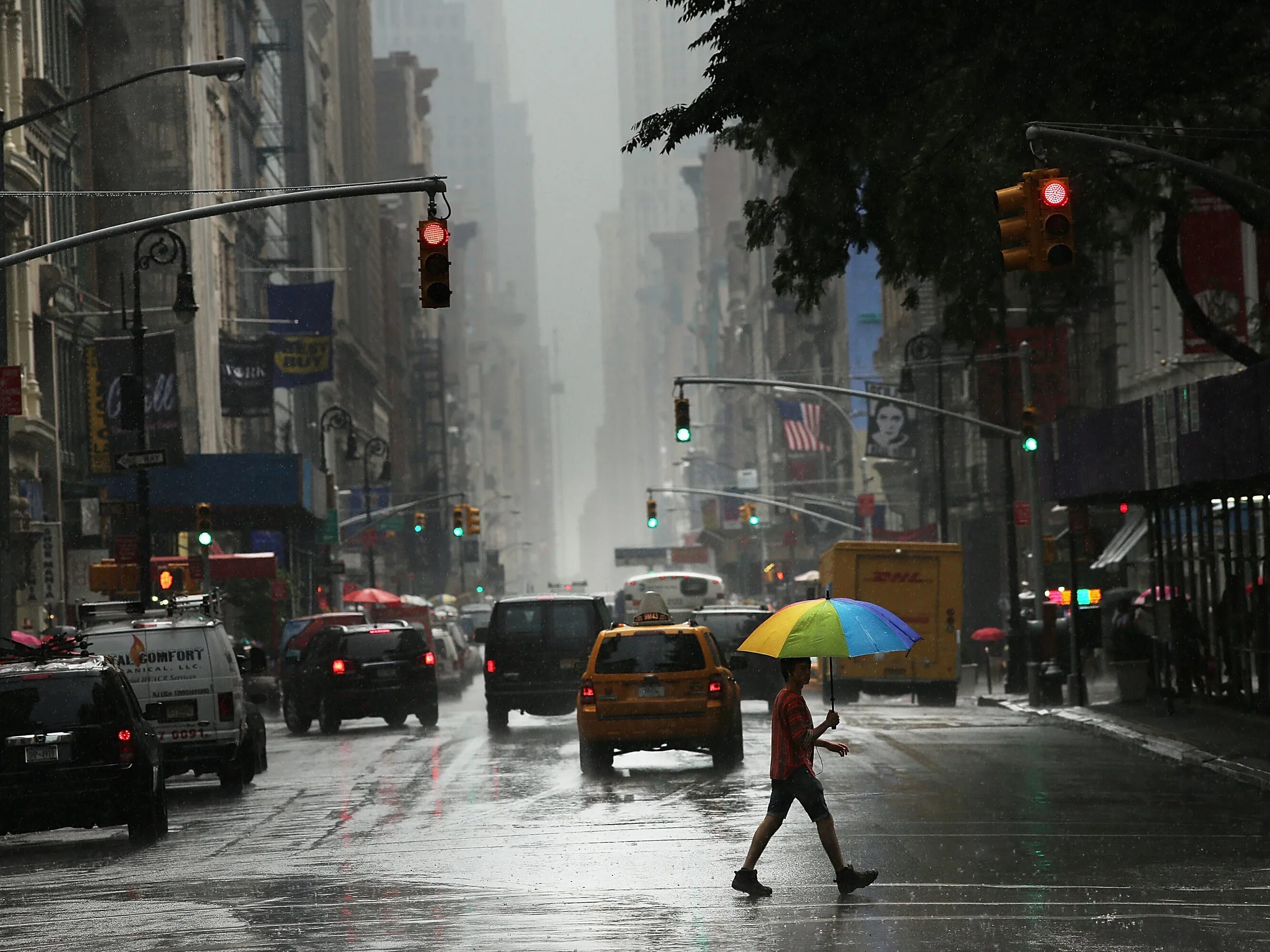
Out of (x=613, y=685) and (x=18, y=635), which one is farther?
(x=18, y=635)

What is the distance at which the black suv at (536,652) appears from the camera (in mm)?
33594

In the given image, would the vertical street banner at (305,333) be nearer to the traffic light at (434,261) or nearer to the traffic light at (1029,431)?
the traffic light at (1029,431)

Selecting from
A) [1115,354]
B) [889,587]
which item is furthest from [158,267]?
[889,587]

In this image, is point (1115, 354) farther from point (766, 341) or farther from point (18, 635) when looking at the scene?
point (766, 341)

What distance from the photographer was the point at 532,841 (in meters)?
16.9

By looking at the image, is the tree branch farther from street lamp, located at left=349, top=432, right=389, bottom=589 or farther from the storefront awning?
street lamp, located at left=349, top=432, right=389, bottom=589

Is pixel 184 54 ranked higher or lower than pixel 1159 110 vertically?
higher

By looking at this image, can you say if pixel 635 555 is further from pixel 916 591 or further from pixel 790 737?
pixel 790 737

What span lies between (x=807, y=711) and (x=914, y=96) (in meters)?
13.1

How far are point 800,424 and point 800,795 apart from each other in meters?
83.2

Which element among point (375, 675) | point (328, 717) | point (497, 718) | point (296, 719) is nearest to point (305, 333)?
point (296, 719)

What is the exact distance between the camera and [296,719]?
35562 mm

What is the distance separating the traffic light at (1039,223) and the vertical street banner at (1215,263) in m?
20.8

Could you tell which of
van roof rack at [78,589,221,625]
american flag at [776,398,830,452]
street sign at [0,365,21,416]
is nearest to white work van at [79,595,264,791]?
van roof rack at [78,589,221,625]
